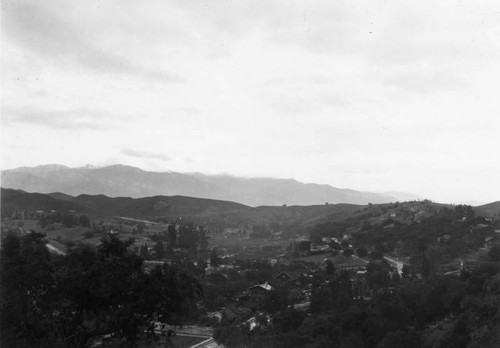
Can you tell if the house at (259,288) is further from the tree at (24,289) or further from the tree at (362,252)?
the tree at (24,289)

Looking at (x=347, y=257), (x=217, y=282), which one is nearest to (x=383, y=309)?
(x=217, y=282)

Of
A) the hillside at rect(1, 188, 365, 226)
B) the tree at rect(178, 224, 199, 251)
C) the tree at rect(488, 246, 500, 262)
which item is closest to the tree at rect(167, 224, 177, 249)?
the tree at rect(178, 224, 199, 251)

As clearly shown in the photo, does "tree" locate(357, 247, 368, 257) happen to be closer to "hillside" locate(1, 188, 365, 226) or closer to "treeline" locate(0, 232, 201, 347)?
"hillside" locate(1, 188, 365, 226)

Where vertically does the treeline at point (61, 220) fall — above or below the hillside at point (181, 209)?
below

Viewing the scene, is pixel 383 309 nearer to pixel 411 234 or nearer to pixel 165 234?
pixel 411 234

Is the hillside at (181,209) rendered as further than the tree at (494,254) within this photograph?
Yes

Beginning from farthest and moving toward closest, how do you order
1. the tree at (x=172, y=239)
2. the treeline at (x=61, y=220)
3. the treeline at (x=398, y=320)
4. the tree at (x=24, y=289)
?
the treeline at (x=61, y=220)
the tree at (x=172, y=239)
the treeline at (x=398, y=320)
the tree at (x=24, y=289)

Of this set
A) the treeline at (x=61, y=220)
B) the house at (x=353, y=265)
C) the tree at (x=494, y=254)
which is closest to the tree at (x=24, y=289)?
the house at (x=353, y=265)

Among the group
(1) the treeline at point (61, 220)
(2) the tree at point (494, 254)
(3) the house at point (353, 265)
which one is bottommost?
(3) the house at point (353, 265)
